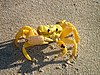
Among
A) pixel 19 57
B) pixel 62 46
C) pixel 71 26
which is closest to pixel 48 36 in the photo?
pixel 62 46

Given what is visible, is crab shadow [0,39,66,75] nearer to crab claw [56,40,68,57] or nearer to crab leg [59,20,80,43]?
crab claw [56,40,68,57]

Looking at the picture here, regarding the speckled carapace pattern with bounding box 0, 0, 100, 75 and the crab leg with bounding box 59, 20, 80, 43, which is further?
the crab leg with bounding box 59, 20, 80, 43

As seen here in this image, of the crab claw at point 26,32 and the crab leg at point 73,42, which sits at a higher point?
the crab claw at point 26,32

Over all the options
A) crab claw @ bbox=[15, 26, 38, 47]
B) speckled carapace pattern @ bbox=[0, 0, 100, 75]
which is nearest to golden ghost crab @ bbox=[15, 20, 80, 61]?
crab claw @ bbox=[15, 26, 38, 47]

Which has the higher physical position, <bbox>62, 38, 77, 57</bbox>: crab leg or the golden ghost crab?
the golden ghost crab

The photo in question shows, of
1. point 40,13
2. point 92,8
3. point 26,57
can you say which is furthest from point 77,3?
point 26,57

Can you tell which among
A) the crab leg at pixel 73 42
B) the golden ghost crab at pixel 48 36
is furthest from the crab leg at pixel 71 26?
the crab leg at pixel 73 42

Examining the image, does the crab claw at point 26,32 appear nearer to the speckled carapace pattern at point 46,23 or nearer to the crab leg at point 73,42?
the speckled carapace pattern at point 46,23

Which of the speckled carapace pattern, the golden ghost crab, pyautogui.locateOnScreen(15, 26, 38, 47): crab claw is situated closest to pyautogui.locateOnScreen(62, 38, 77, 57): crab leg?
the golden ghost crab
